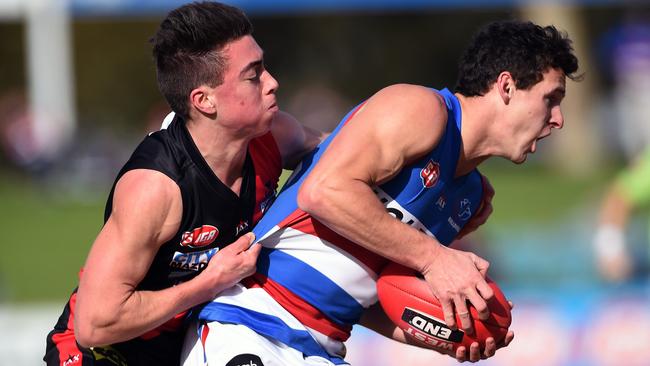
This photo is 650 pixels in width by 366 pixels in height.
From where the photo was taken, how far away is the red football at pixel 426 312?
418 cm

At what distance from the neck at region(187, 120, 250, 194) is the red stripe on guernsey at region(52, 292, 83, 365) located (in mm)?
796

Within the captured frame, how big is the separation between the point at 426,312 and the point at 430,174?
0.54m

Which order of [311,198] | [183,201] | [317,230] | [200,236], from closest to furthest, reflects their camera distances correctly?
[311,198]
[183,201]
[200,236]
[317,230]

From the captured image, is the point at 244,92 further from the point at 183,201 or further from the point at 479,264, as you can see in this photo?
the point at 479,264

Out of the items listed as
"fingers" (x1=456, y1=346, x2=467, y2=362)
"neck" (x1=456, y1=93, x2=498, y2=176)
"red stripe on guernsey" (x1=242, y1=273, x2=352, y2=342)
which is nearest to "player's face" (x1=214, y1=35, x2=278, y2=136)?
"red stripe on guernsey" (x1=242, y1=273, x2=352, y2=342)

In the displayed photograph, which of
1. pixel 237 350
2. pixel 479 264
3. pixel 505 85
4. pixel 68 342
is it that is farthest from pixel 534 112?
pixel 68 342

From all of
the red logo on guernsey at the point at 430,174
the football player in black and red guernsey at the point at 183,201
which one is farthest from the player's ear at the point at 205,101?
the red logo on guernsey at the point at 430,174

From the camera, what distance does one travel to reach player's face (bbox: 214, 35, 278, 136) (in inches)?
164

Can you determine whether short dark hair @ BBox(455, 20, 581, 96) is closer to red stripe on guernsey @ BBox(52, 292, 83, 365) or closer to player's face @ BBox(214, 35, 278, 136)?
player's face @ BBox(214, 35, 278, 136)

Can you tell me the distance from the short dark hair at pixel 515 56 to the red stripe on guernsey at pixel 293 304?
3.56ft

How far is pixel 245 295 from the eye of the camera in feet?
14.2

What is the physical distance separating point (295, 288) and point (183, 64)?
996mm

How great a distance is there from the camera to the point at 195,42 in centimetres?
416

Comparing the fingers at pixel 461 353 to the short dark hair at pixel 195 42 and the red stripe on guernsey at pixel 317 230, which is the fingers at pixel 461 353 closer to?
the red stripe on guernsey at pixel 317 230
